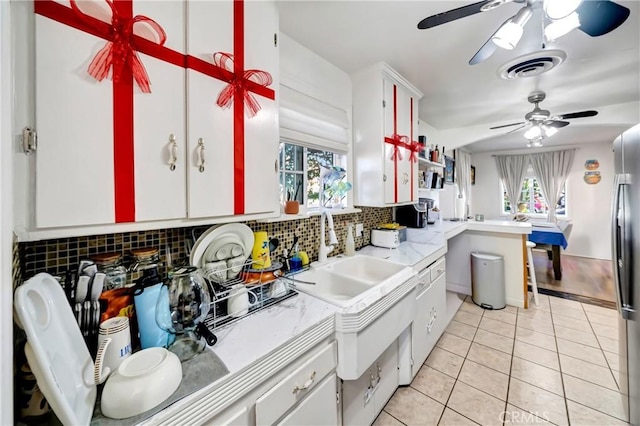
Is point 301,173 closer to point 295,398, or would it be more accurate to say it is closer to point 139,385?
point 295,398

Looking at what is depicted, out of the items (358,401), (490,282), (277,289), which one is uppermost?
(277,289)

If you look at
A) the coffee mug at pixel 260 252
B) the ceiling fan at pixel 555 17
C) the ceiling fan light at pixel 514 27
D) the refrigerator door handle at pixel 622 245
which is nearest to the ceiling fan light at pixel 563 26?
the ceiling fan at pixel 555 17

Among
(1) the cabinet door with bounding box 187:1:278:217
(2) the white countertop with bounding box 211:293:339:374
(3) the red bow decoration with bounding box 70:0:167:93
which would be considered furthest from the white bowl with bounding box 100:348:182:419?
(3) the red bow decoration with bounding box 70:0:167:93

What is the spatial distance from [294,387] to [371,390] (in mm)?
740

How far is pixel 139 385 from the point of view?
594 mm

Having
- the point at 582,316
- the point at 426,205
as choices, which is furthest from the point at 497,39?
the point at 582,316

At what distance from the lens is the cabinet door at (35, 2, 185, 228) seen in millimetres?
626

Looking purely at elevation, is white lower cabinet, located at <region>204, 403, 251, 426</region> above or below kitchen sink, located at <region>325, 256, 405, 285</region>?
below

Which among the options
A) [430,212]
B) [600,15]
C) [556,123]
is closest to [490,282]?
[430,212]

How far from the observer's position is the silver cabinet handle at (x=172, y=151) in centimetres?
83

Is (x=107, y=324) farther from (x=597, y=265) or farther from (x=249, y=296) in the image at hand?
(x=597, y=265)

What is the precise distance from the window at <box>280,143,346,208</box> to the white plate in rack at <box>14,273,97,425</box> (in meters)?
1.15

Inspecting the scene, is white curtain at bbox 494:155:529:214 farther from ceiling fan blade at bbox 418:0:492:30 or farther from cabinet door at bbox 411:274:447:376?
ceiling fan blade at bbox 418:0:492:30

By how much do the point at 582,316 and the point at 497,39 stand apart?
3207 mm
